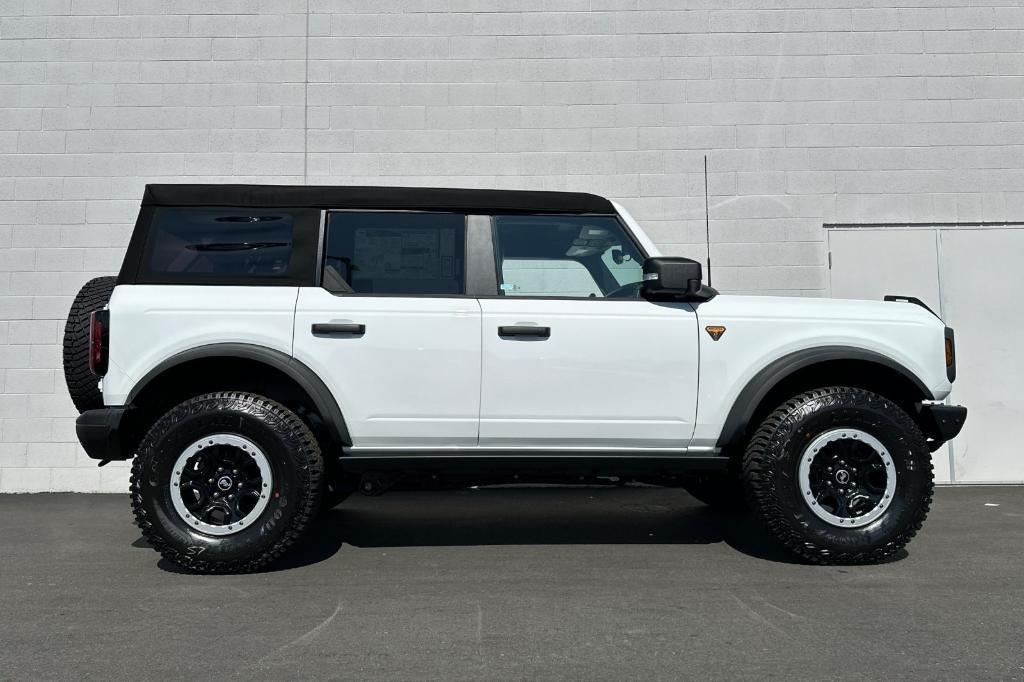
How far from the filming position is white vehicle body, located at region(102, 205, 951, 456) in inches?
159

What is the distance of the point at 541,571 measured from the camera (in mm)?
4027

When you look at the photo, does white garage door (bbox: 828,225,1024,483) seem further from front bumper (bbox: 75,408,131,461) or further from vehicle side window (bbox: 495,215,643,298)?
front bumper (bbox: 75,408,131,461)

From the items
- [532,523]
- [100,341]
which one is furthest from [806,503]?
[100,341]

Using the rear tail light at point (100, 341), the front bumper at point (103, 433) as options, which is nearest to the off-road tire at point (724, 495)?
the front bumper at point (103, 433)

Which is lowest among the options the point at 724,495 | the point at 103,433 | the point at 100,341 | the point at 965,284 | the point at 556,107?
the point at 724,495

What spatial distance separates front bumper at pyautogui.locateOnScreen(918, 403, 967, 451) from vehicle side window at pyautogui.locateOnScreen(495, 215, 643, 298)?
169 centimetres

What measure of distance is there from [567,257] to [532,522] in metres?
2.01

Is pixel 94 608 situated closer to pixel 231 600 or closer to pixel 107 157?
pixel 231 600

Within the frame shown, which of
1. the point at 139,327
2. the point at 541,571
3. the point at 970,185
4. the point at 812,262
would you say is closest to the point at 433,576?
the point at 541,571

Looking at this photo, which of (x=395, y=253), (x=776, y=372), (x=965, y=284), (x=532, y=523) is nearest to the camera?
(x=776, y=372)

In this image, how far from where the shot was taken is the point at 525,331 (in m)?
4.07

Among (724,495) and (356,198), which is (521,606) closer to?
(356,198)

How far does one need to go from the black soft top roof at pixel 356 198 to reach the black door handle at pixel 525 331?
71cm

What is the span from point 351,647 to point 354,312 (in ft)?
5.69
